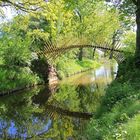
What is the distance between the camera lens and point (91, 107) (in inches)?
910

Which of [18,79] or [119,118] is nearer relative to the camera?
[119,118]

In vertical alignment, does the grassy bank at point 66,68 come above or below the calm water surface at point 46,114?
below

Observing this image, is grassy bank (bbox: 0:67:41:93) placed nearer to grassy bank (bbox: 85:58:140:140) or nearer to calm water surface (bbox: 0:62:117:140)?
calm water surface (bbox: 0:62:117:140)

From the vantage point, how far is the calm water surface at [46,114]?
16031 mm

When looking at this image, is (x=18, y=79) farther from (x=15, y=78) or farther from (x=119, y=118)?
(x=119, y=118)

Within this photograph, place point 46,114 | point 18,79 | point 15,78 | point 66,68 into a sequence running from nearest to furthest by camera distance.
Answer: point 46,114 < point 15,78 < point 18,79 < point 66,68

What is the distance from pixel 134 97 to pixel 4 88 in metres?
16.8

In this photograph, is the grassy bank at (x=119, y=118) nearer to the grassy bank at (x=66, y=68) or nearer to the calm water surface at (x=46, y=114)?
the calm water surface at (x=46, y=114)

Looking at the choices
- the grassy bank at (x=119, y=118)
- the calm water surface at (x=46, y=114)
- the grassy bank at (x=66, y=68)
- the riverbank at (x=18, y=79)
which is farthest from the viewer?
the grassy bank at (x=66, y=68)

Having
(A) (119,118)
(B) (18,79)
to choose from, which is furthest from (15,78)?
(A) (119,118)

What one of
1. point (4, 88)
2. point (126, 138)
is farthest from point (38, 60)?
point (126, 138)

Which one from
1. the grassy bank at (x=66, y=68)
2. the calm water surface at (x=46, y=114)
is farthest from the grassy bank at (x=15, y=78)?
the grassy bank at (x=66, y=68)

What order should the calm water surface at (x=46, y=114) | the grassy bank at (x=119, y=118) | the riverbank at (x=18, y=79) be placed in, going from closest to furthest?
the grassy bank at (x=119, y=118)
the calm water surface at (x=46, y=114)
the riverbank at (x=18, y=79)

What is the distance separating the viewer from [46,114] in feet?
69.2
